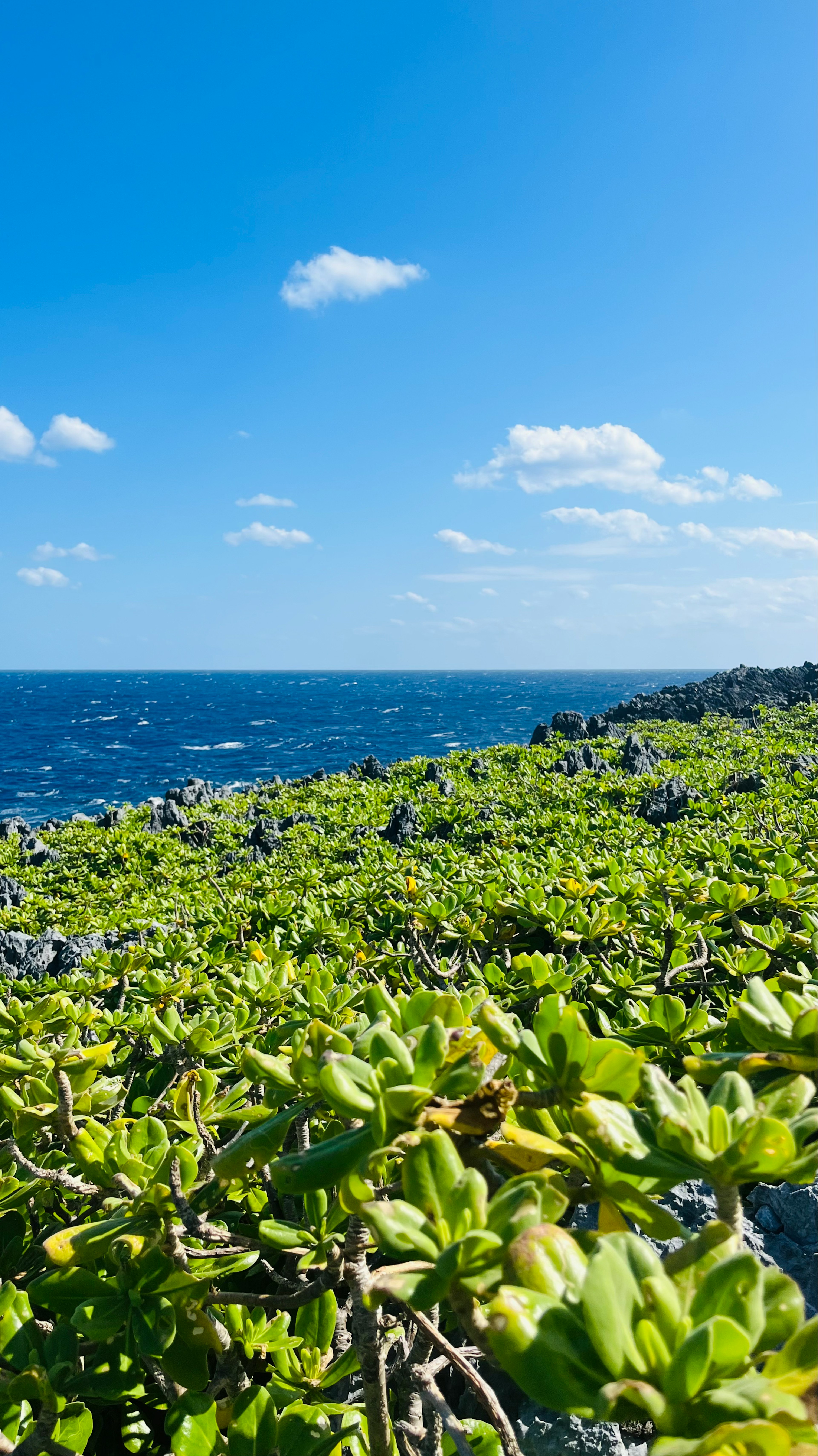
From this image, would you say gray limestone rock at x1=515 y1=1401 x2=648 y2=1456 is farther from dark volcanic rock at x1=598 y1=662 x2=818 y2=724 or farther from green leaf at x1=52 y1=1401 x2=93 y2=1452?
dark volcanic rock at x1=598 y1=662 x2=818 y2=724

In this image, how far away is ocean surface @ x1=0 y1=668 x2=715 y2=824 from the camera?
29938 mm

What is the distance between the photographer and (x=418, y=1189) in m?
0.80

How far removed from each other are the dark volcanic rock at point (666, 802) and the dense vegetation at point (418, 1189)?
373cm

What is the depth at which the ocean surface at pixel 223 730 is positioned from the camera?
98.2 feet

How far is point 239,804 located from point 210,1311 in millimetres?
12251

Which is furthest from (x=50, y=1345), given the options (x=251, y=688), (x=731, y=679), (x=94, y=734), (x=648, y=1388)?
(x=251, y=688)

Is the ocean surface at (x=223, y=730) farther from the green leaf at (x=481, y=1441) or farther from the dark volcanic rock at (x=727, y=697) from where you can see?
the green leaf at (x=481, y=1441)

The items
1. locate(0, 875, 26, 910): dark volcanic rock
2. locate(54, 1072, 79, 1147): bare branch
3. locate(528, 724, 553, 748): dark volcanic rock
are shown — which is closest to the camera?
locate(54, 1072, 79, 1147): bare branch

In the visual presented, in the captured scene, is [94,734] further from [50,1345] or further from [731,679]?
[50,1345]

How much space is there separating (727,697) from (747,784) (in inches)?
649

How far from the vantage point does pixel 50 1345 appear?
4.01 ft

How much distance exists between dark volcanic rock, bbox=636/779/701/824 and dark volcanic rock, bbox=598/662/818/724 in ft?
36.6

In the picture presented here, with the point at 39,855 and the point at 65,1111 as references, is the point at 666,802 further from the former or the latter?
the point at 39,855

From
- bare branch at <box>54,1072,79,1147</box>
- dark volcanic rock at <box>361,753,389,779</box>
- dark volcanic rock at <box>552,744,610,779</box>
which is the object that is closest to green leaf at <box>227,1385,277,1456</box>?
bare branch at <box>54,1072,79,1147</box>
